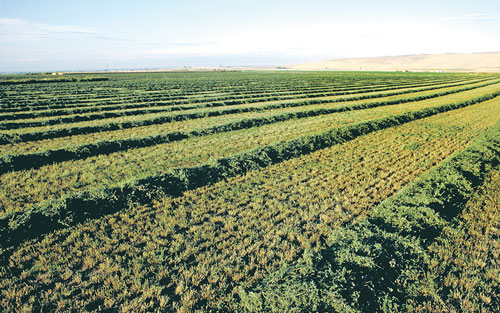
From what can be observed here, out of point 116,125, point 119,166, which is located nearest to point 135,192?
point 119,166

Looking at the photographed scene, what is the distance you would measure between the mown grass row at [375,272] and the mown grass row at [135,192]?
5058 millimetres

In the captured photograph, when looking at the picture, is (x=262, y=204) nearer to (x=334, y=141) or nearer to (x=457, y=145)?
(x=334, y=141)

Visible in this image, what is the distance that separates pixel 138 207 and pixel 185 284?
372 cm

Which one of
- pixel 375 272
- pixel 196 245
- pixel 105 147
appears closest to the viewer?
pixel 375 272

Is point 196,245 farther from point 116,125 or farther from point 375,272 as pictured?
point 116,125

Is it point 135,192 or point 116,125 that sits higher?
point 116,125

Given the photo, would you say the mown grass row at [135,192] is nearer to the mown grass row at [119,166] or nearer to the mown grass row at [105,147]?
the mown grass row at [119,166]

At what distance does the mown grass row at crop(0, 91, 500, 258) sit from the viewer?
6.71 meters

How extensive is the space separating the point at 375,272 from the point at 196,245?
12.3 ft

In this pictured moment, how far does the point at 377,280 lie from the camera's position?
4785 millimetres

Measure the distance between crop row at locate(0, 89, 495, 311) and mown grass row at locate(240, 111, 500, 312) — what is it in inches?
5.0

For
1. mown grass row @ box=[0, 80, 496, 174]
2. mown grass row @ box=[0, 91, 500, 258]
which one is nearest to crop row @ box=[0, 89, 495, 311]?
mown grass row @ box=[0, 91, 500, 258]

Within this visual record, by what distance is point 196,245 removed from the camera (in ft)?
20.2

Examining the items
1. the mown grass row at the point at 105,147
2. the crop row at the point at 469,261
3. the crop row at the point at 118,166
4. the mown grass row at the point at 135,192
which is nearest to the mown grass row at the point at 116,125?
A: the mown grass row at the point at 105,147
